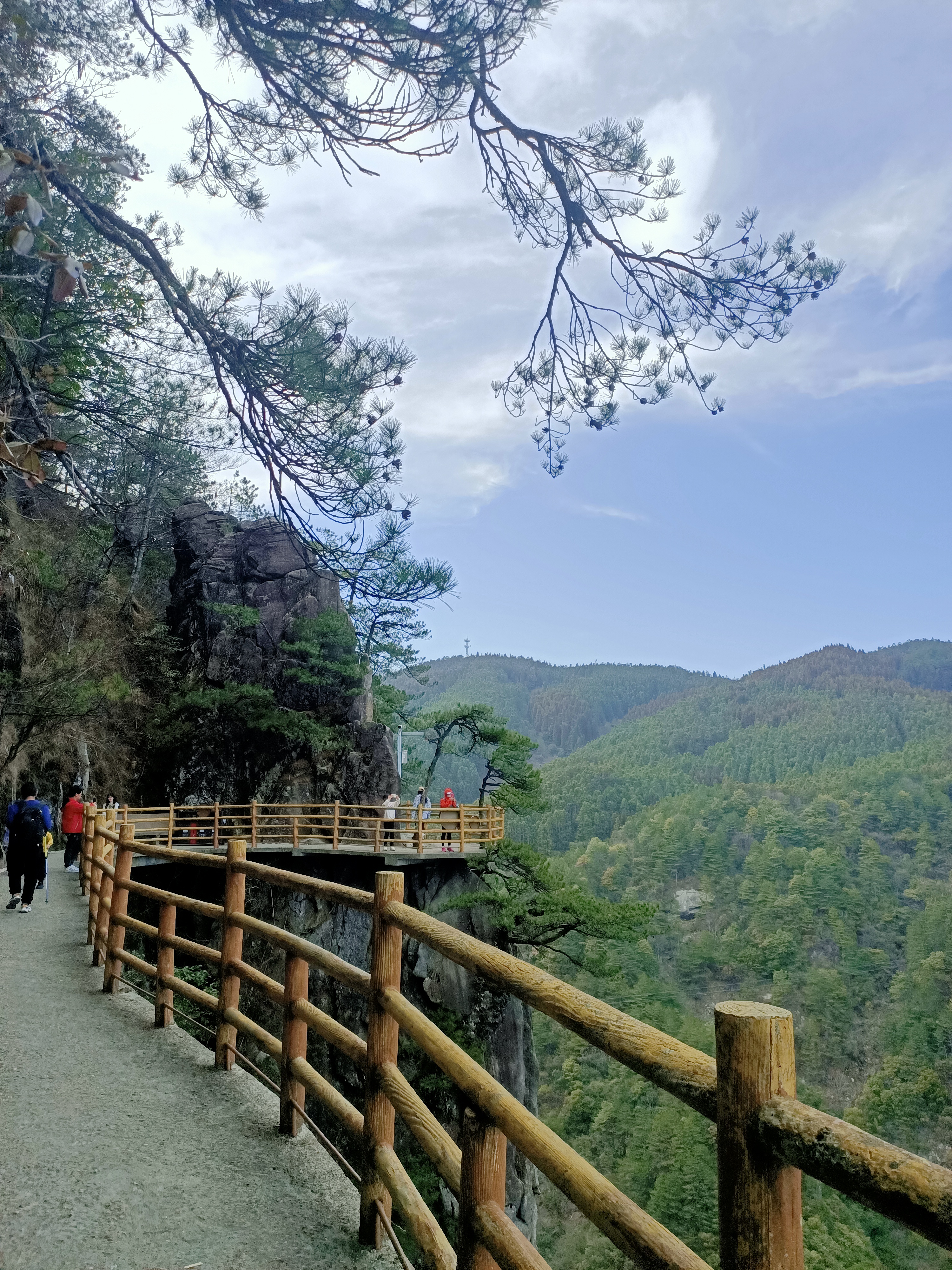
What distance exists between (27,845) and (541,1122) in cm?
910

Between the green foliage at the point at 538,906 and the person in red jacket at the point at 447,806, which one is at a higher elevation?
the person in red jacket at the point at 447,806

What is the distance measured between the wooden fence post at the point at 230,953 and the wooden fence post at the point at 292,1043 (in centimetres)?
82

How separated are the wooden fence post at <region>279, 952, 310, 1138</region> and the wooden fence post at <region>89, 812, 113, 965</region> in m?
3.45

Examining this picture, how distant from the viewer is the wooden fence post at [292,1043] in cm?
351

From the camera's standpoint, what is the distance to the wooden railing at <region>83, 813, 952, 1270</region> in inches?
41.4

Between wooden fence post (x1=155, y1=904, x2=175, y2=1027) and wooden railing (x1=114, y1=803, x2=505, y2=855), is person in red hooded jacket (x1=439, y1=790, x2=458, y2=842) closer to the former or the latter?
wooden railing (x1=114, y1=803, x2=505, y2=855)

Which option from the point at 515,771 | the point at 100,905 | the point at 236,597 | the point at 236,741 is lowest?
the point at 100,905

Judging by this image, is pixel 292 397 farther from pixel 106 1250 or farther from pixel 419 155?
pixel 106 1250

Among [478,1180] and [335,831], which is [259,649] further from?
[478,1180]

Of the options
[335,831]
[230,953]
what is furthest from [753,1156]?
[335,831]

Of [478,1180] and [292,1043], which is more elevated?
[478,1180]

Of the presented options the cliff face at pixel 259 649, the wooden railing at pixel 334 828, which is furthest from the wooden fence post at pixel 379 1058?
the cliff face at pixel 259 649

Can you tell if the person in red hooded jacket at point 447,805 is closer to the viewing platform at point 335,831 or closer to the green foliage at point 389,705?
the viewing platform at point 335,831

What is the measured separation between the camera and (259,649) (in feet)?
79.8
